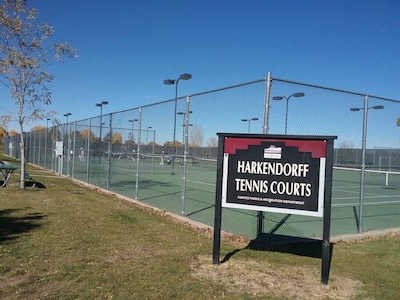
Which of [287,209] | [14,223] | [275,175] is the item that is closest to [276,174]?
[275,175]

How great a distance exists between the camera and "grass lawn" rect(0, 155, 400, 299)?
431cm

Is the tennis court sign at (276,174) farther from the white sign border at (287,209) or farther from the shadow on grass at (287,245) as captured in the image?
the shadow on grass at (287,245)

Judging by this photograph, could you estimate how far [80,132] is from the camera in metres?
19.3

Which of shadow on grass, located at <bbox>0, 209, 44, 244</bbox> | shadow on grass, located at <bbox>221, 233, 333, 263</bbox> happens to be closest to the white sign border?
shadow on grass, located at <bbox>221, 233, 333, 263</bbox>

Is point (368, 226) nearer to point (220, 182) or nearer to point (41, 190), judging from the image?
point (220, 182)

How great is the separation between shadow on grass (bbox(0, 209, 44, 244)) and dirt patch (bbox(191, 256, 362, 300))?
3.34 meters

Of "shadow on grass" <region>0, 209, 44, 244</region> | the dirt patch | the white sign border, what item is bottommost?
"shadow on grass" <region>0, 209, 44, 244</region>

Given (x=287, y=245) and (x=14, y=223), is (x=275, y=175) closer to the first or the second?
(x=287, y=245)

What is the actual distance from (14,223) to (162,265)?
3.86m

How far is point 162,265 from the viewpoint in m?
5.21

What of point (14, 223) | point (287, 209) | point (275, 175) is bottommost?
point (14, 223)

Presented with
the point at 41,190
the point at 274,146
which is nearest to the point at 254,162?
the point at 274,146

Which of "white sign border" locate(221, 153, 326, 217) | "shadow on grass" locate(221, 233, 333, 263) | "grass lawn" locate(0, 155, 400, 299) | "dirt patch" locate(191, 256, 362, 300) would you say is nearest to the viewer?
"grass lawn" locate(0, 155, 400, 299)

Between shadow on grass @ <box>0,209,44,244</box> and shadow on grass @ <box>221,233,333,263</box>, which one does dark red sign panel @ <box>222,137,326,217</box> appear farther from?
shadow on grass @ <box>0,209,44,244</box>
